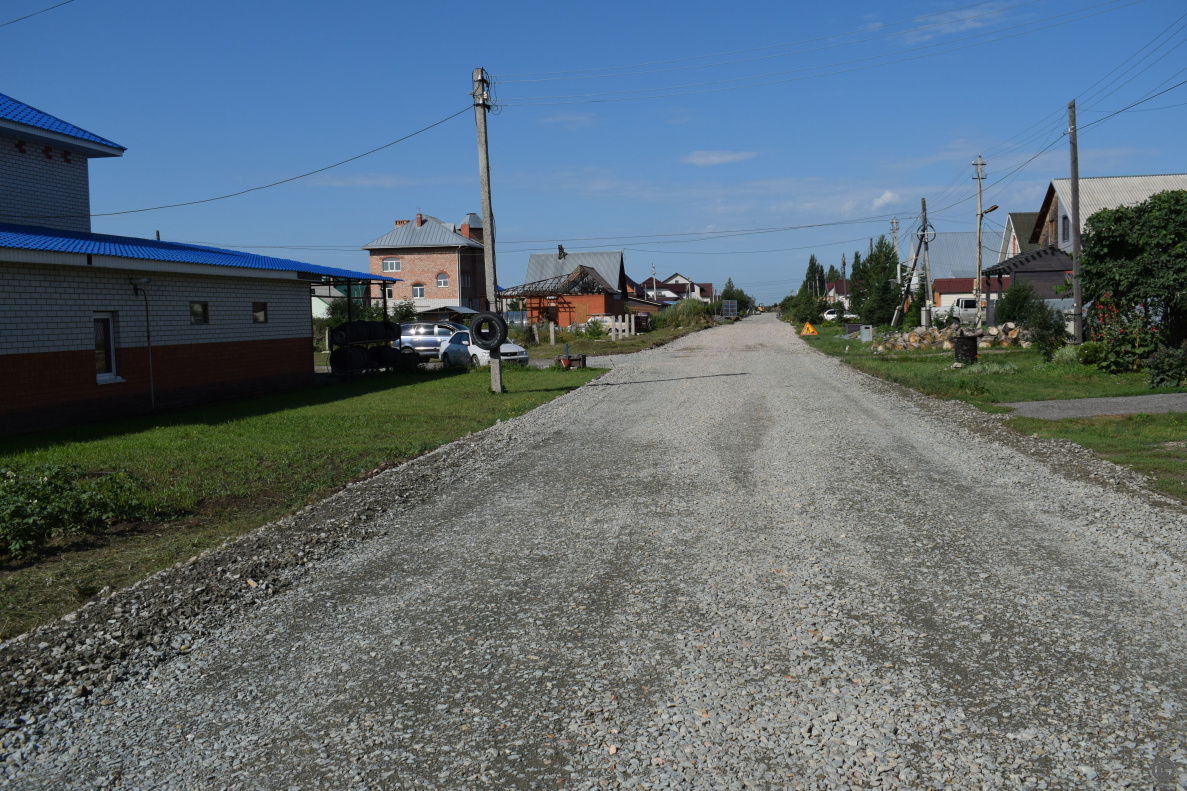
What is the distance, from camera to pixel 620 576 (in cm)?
629

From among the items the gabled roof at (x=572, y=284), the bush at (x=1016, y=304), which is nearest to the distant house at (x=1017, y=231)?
the bush at (x=1016, y=304)

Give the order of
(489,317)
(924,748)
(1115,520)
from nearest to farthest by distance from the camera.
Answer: (924,748) < (1115,520) < (489,317)

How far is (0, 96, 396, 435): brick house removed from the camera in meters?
14.8

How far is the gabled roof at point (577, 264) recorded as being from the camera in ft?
260

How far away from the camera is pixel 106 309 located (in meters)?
16.8

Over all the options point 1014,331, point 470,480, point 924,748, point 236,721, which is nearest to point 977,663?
point 924,748

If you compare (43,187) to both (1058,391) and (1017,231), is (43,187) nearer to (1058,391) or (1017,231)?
(1058,391)

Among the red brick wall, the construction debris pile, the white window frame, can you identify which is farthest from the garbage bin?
the white window frame

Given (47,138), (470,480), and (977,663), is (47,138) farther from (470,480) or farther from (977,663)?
(977,663)

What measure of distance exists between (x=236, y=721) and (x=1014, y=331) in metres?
33.7

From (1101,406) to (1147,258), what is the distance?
784 centimetres

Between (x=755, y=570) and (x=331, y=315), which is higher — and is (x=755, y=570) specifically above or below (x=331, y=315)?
below

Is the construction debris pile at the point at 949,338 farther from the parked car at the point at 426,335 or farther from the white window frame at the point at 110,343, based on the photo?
the white window frame at the point at 110,343

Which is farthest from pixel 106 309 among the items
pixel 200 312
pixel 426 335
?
pixel 426 335
